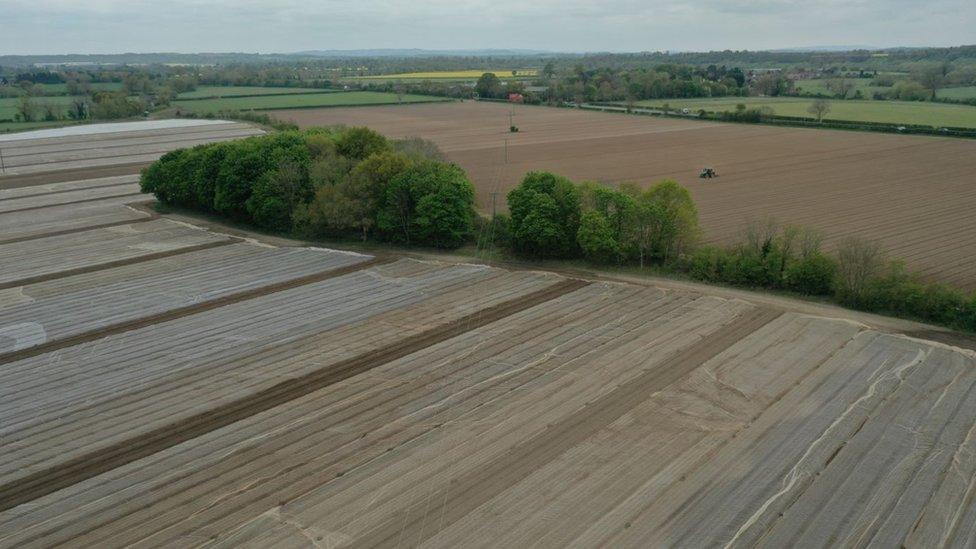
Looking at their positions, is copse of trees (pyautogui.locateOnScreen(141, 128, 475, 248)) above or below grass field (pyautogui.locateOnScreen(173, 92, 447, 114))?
below

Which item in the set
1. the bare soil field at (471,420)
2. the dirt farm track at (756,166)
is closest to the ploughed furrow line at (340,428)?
the bare soil field at (471,420)

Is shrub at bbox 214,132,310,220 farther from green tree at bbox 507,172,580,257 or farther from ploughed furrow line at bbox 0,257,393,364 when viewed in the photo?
green tree at bbox 507,172,580,257

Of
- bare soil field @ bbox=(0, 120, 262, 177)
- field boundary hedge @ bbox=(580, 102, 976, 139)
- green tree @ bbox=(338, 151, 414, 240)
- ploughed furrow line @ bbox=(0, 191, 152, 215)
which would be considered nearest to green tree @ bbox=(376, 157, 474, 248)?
green tree @ bbox=(338, 151, 414, 240)

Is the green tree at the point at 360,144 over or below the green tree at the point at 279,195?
over

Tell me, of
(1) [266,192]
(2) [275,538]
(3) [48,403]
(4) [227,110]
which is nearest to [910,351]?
(2) [275,538]

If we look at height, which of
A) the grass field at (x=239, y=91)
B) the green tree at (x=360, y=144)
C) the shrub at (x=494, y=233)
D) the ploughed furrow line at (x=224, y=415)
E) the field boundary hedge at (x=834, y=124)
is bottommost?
the ploughed furrow line at (x=224, y=415)

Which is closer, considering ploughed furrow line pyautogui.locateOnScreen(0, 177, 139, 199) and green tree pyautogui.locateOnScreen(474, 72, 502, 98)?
ploughed furrow line pyautogui.locateOnScreen(0, 177, 139, 199)

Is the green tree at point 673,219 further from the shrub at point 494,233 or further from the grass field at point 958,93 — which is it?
the grass field at point 958,93
